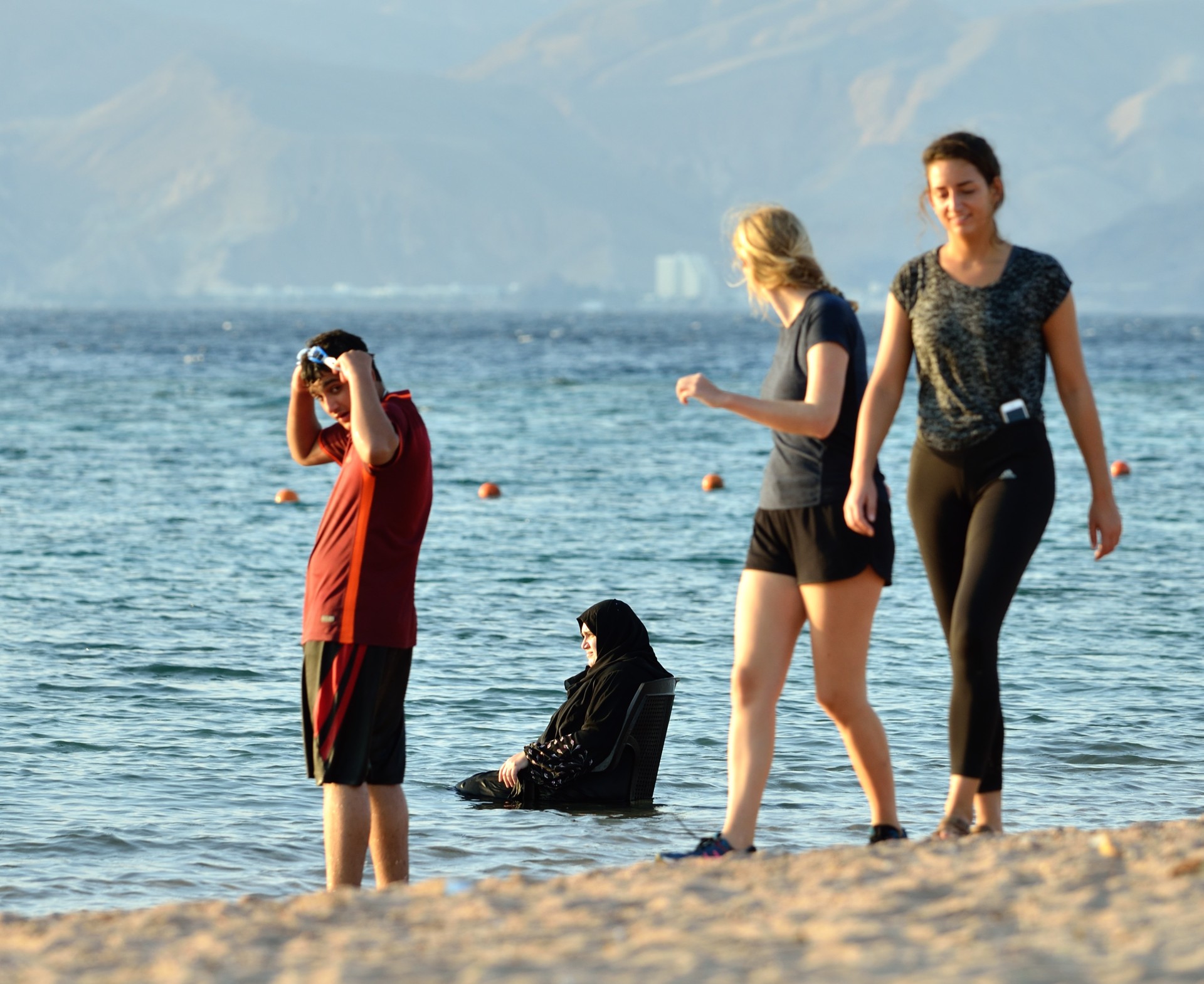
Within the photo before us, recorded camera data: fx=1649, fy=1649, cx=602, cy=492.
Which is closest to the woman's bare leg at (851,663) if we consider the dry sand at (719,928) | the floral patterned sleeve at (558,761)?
the dry sand at (719,928)

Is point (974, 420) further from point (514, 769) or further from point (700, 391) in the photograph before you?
point (514, 769)

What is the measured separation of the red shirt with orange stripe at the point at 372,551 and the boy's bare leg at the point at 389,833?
499mm

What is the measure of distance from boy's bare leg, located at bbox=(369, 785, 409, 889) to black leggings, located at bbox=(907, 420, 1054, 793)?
1.67 metres

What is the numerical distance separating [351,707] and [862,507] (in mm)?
1577

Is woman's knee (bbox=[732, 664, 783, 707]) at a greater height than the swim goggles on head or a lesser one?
lesser

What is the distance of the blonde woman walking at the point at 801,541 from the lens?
15.0 ft

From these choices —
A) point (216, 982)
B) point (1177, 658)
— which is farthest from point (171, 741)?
point (1177, 658)

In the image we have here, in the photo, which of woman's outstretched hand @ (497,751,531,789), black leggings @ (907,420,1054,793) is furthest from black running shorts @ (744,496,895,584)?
woman's outstretched hand @ (497,751,531,789)

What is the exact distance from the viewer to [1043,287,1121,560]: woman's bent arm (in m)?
4.59

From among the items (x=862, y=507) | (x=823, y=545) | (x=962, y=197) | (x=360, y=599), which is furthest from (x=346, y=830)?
(x=962, y=197)

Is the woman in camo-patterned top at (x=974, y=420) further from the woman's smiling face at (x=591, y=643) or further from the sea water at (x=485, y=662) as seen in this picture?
the woman's smiling face at (x=591, y=643)

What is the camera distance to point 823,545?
4578 millimetres

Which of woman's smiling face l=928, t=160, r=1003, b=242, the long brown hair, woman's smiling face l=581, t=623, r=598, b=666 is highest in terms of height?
the long brown hair

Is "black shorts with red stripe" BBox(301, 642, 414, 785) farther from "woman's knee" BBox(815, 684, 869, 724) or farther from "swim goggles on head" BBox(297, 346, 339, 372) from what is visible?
"woman's knee" BBox(815, 684, 869, 724)
